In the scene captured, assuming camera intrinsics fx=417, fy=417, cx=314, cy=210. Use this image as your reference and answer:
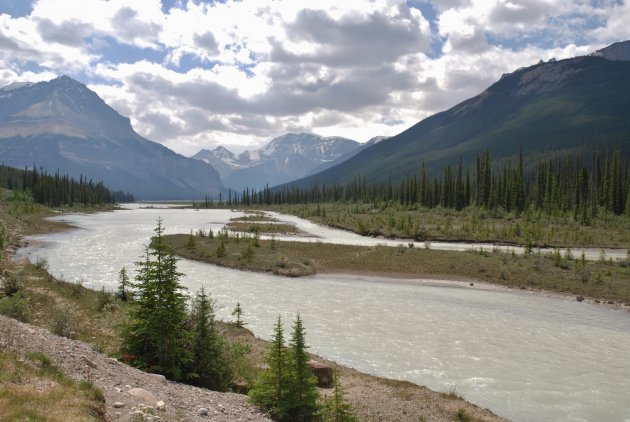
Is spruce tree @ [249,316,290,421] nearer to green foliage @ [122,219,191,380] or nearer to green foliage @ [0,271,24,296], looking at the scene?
green foliage @ [122,219,191,380]

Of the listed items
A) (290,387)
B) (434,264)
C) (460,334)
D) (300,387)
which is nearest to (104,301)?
(290,387)

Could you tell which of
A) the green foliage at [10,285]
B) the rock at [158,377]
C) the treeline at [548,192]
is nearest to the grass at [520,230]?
the treeline at [548,192]

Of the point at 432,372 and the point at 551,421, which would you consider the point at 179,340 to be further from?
the point at 551,421

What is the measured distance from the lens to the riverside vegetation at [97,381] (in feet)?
29.6

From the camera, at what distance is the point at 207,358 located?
588 inches

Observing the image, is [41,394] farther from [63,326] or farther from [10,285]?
[10,285]

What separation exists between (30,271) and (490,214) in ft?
297

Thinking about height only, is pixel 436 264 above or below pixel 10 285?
below

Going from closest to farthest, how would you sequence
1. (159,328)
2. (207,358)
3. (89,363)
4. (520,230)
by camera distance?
(89,363), (159,328), (207,358), (520,230)

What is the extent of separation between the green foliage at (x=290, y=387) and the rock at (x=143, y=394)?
309 centimetres

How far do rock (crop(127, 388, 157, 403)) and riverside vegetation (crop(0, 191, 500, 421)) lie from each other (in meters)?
0.93

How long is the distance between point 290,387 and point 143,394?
157 inches

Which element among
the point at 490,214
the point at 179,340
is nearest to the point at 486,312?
the point at 179,340

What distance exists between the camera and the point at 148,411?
9.83 meters
